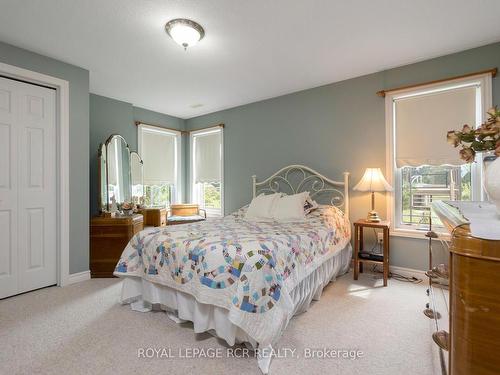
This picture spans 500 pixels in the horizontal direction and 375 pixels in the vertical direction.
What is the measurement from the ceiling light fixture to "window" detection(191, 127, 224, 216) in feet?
8.55

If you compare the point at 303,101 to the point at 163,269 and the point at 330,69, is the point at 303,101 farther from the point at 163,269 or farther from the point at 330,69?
the point at 163,269

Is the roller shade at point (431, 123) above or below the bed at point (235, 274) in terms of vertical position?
above

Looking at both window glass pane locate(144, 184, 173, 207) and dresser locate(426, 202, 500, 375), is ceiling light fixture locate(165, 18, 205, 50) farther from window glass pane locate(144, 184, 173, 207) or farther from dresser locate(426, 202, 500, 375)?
window glass pane locate(144, 184, 173, 207)

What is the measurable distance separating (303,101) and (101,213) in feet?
11.1

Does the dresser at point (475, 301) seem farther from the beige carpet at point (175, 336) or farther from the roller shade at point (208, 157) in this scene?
the roller shade at point (208, 157)

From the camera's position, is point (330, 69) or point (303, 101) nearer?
point (330, 69)

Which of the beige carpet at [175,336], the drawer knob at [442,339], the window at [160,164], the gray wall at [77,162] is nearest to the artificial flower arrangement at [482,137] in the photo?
the drawer knob at [442,339]

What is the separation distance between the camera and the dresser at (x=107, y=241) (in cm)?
340

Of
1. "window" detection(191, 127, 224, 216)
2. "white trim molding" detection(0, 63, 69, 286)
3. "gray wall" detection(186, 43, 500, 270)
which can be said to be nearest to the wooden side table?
"gray wall" detection(186, 43, 500, 270)

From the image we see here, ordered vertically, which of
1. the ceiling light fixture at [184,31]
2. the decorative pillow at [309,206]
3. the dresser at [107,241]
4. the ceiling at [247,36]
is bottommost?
the dresser at [107,241]

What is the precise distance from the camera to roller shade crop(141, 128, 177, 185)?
5.01m

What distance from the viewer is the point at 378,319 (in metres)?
2.25

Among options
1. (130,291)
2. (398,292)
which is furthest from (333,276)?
(130,291)

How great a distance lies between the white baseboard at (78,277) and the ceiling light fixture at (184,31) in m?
2.89
